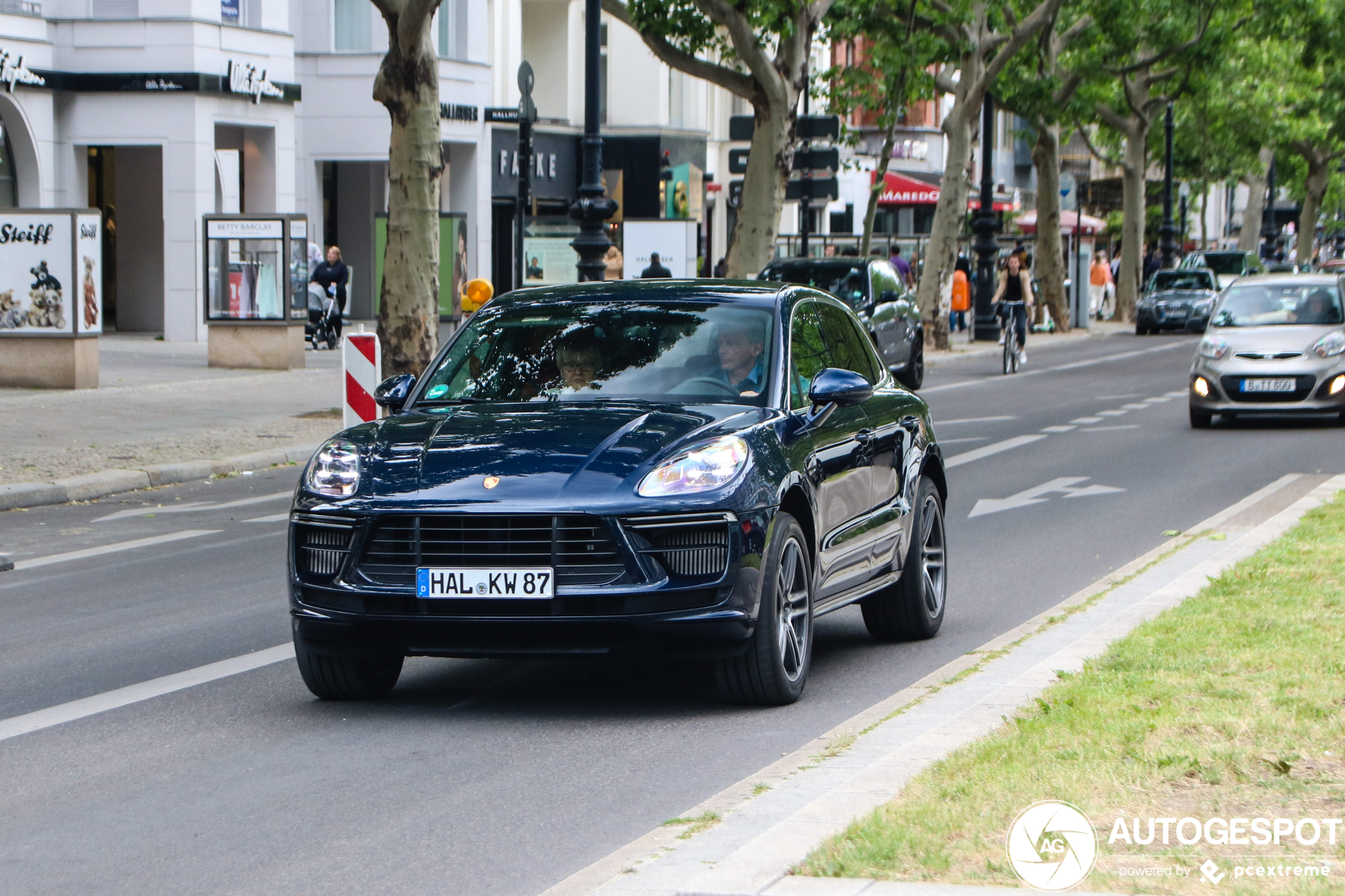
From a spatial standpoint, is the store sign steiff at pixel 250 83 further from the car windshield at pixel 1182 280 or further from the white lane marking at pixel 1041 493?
the car windshield at pixel 1182 280

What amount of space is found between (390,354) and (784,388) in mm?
13329

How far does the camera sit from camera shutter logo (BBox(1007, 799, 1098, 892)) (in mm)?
4512

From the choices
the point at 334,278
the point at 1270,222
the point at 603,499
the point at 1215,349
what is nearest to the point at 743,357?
the point at 603,499

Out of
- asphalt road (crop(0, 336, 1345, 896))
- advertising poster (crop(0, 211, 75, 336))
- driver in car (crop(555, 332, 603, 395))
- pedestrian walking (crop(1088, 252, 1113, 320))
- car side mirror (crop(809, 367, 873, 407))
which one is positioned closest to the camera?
asphalt road (crop(0, 336, 1345, 896))

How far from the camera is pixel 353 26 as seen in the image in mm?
41000

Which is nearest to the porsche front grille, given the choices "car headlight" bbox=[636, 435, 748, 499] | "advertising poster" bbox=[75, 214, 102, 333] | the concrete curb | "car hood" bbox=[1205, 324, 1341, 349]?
"car headlight" bbox=[636, 435, 748, 499]

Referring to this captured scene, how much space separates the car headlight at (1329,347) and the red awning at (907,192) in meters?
28.6

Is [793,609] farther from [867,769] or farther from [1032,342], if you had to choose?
[1032,342]

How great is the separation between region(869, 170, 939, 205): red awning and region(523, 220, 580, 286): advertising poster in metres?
8.15

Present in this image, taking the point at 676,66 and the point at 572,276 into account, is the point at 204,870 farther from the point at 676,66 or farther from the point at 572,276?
the point at 572,276

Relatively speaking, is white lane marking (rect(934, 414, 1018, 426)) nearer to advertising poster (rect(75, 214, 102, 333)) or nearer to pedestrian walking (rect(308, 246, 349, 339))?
advertising poster (rect(75, 214, 102, 333))

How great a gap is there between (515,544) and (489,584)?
160mm

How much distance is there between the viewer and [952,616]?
979 centimetres

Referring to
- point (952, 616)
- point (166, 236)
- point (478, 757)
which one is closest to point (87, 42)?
point (166, 236)
